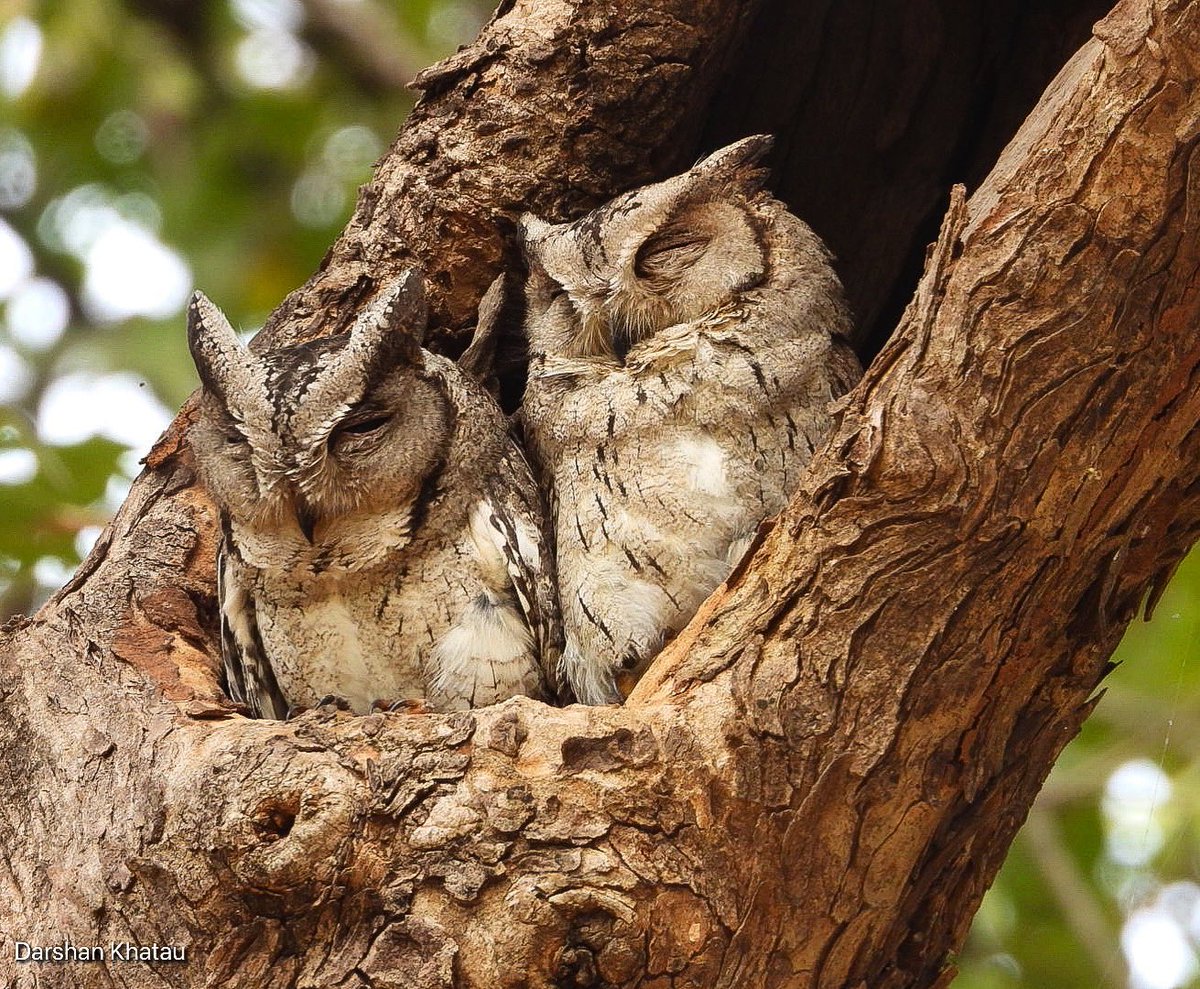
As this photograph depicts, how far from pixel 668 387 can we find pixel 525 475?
0.39 meters

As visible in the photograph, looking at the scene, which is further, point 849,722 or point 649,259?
point 649,259

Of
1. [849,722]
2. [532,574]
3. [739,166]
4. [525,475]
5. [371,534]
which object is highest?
[739,166]

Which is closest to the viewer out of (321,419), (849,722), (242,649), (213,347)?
(849,722)

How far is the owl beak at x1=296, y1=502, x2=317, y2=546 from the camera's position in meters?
2.81

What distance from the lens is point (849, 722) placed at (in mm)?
2154

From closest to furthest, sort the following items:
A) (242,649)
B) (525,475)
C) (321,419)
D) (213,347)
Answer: (321,419)
(213,347)
(242,649)
(525,475)

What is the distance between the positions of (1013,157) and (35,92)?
458 cm

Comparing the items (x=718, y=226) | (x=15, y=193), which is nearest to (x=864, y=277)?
(x=718, y=226)

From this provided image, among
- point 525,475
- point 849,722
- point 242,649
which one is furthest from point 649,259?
point 849,722

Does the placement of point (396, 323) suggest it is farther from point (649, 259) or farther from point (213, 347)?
point (649, 259)

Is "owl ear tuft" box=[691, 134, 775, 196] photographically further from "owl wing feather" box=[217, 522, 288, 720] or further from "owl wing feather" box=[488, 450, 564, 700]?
"owl wing feather" box=[217, 522, 288, 720]

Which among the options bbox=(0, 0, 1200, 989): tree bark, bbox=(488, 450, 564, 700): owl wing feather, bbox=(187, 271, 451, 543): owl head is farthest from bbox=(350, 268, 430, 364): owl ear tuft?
bbox=(0, 0, 1200, 989): tree bark

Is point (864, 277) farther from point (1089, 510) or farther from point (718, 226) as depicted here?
point (1089, 510)

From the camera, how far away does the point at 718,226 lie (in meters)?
3.12
